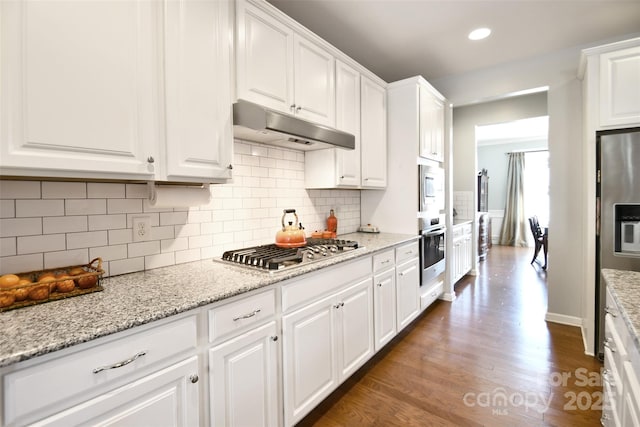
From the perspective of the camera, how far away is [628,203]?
225 cm

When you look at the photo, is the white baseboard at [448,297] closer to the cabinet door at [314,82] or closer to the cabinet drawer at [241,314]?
the cabinet door at [314,82]

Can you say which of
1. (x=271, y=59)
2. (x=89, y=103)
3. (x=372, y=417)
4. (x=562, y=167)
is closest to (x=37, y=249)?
(x=89, y=103)

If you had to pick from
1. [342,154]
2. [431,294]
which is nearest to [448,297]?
[431,294]

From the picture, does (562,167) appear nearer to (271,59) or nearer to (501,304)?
(501,304)

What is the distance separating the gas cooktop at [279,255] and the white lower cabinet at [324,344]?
0.81ft

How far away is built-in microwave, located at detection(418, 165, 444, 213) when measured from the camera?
312 cm

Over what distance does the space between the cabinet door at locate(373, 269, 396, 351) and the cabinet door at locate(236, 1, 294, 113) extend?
1.45 meters

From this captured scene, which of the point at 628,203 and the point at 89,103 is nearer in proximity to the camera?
the point at 89,103

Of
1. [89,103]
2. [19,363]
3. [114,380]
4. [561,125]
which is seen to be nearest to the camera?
[19,363]

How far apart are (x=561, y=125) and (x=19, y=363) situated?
13.4 feet

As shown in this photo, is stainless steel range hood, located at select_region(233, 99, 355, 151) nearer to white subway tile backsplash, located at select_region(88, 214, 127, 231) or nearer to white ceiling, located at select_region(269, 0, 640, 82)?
white subway tile backsplash, located at select_region(88, 214, 127, 231)

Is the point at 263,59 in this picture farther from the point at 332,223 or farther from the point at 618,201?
the point at 618,201

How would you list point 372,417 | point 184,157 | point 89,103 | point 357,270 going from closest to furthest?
point 89,103
point 184,157
point 372,417
point 357,270

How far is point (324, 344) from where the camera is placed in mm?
1815
